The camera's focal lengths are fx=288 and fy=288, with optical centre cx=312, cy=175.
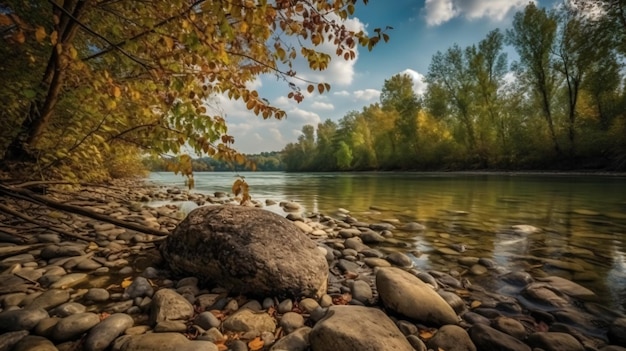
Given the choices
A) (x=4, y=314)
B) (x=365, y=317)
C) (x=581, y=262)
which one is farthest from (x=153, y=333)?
(x=581, y=262)

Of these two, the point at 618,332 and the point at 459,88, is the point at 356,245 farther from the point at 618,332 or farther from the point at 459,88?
the point at 459,88

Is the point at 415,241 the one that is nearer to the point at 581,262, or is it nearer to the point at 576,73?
the point at 581,262

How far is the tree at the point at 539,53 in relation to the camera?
2809 centimetres

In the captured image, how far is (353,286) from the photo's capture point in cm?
302

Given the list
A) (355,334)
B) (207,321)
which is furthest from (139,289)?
(355,334)

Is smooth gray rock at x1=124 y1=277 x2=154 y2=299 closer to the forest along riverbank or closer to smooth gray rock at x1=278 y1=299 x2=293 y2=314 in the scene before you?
the forest along riverbank

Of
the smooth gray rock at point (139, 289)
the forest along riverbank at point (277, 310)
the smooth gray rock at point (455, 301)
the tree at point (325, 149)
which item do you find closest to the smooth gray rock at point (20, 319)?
the forest along riverbank at point (277, 310)

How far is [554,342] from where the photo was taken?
82.0 inches

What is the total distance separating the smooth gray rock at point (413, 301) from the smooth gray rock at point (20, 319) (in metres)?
2.74

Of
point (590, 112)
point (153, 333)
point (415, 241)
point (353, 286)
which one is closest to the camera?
point (153, 333)

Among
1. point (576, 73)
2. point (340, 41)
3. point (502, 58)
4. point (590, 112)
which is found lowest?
point (340, 41)

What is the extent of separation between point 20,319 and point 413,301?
302 cm

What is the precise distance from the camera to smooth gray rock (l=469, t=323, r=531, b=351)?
2.04m

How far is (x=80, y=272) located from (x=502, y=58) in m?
43.2
